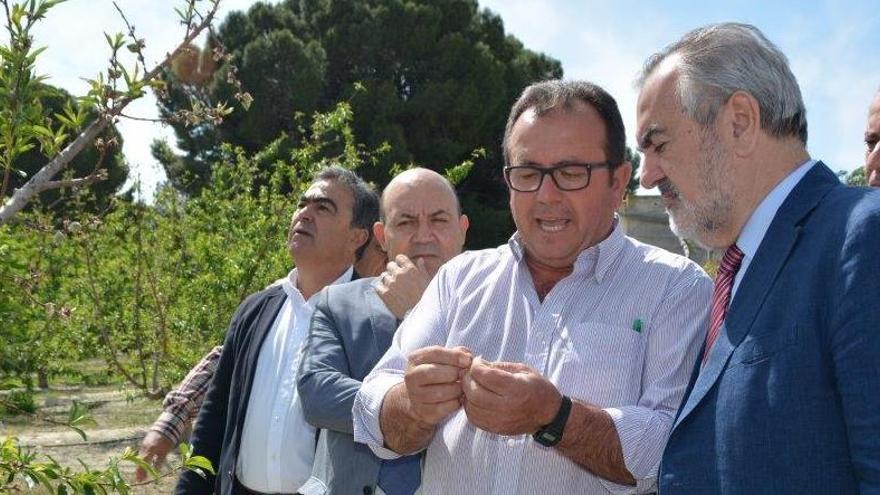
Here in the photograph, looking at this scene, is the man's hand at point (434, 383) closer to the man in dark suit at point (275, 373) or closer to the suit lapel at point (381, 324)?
the suit lapel at point (381, 324)

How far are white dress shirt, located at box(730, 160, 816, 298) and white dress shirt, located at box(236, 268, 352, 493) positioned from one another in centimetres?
Result: 233

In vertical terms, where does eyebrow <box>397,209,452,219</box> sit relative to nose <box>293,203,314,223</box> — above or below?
above

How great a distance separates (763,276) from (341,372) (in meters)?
1.87

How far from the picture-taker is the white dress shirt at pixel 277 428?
4.09 meters

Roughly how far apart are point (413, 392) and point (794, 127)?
1067 mm

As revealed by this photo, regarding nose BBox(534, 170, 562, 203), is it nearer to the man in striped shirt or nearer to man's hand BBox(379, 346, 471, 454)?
the man in striped shirt

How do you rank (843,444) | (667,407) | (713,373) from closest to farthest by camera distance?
(843,444) → (713,373) → (667,407)

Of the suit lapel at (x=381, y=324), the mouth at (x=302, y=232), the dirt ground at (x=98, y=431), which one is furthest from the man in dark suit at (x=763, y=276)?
the dirt ground at (x=98, y=431)

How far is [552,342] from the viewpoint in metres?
2.65

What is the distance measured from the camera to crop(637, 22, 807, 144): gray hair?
2.21 m

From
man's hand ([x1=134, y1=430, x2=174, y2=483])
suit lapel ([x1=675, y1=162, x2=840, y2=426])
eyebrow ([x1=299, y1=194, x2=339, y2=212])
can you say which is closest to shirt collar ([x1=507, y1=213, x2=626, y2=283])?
suit lapel ([x1=675, y1=162, x2=840, y2=426])

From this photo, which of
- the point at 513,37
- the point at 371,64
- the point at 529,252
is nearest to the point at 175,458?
the point at 529,252

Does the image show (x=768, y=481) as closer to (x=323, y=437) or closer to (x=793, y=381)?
(x=793, y=381)

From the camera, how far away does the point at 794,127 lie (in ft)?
7.36
